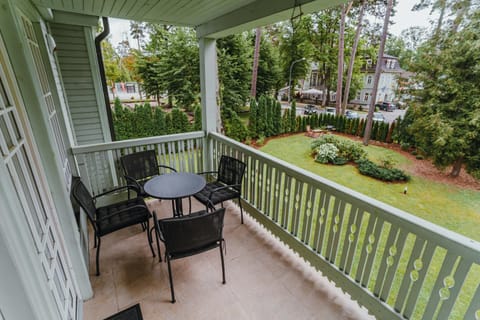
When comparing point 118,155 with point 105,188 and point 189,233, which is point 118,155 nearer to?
point 105,188

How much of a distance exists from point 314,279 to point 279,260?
1.28ft

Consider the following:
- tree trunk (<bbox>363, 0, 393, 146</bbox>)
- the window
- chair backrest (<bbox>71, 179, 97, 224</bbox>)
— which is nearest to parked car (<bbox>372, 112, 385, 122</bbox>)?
tree trunk (<bbox>363, 0, 393, 146</bbox>)

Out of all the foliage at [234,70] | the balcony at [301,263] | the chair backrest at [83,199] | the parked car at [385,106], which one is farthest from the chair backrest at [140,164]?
the parked car at [385,106]

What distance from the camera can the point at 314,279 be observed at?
2.15 m

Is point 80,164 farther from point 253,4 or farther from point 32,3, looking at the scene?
point 253,4

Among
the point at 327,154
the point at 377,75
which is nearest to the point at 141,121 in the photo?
the point at 327,154

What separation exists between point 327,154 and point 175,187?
6.29 m

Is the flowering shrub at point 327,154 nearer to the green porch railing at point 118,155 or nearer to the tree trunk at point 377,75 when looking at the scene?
the tree trunk at point 377,75

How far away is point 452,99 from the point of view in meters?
6.29

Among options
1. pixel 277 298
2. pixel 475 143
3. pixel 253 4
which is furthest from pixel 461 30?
pixel 277 298

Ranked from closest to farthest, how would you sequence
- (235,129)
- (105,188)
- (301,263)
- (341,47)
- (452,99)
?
(301,263) < (105,188) < (452,99) < (235,129) < (341,47)

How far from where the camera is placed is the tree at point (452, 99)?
5.89 m

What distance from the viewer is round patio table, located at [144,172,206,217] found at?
2.36 m

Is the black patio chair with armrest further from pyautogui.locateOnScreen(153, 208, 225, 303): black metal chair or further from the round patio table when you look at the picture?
pyautogui.locateOnScreen(153, 208, 225, 303): black metal chair
